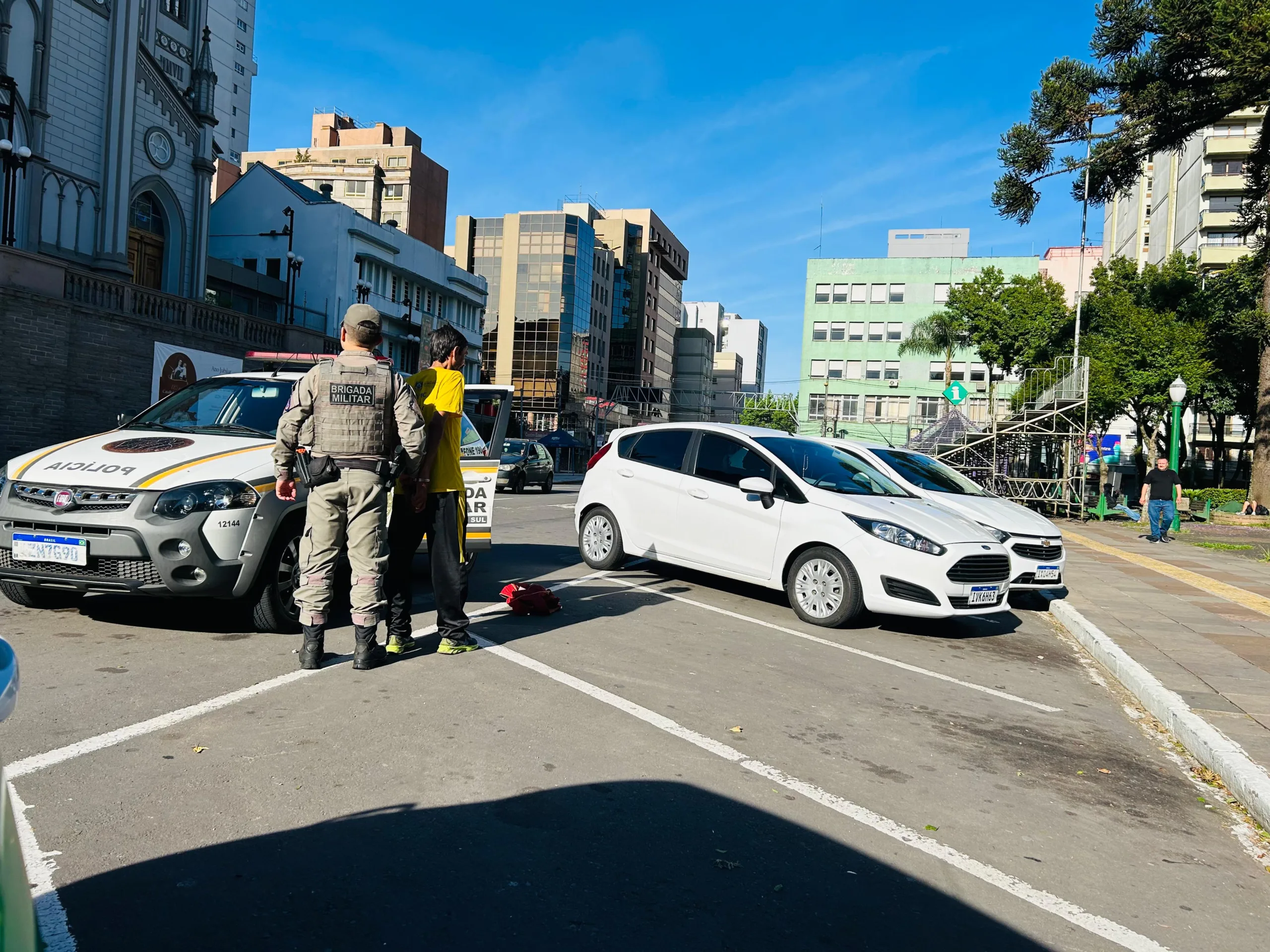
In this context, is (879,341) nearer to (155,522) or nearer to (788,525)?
(788,525)

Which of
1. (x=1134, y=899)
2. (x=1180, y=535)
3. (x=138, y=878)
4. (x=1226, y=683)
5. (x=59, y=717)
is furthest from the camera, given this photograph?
(x=1180, y=535)

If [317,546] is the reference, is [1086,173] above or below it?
above

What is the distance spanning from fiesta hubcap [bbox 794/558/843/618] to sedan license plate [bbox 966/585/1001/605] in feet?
3.54

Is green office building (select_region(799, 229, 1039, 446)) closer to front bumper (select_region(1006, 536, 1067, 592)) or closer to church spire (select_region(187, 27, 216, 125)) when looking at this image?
church spire (select_region(187, 27, 216, 125))

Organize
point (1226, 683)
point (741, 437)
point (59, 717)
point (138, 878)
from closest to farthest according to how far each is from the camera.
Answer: point (138, 878), point (59, 717), point (1226, 683), point (741, 437)

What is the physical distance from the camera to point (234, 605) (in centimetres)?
702

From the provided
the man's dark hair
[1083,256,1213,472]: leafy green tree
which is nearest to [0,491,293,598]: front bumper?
the man's dark hair

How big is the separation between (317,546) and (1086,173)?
27.5 meters

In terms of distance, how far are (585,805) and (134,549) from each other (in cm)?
332

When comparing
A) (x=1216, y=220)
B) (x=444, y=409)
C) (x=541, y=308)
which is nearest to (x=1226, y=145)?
(x=1216, y=220)

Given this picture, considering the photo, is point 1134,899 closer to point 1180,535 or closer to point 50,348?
point 1180,535

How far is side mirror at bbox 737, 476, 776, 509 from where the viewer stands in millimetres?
8586

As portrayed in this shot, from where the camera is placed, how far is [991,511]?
10.5m

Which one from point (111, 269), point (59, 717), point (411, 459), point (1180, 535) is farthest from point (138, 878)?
point (111, 269)
